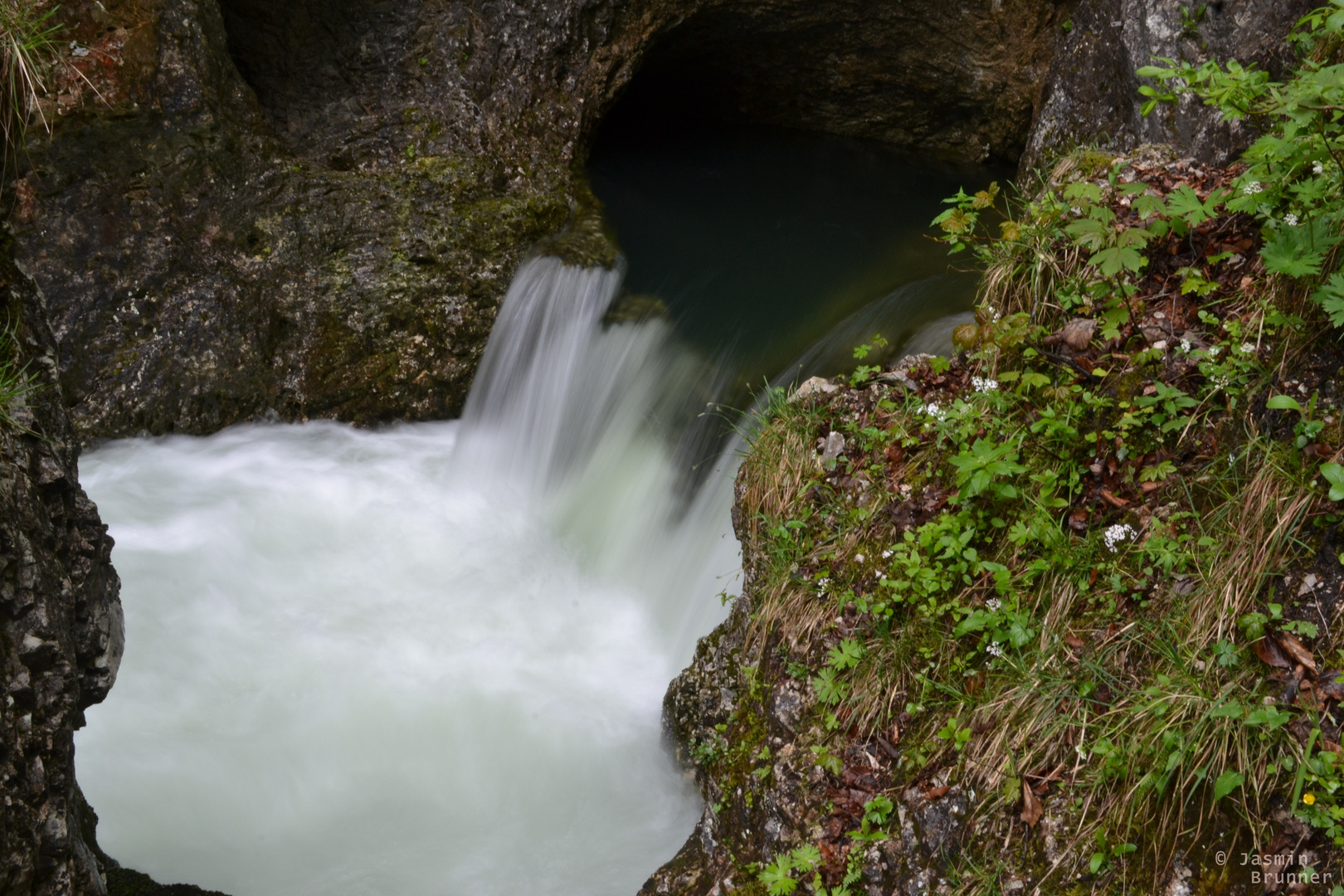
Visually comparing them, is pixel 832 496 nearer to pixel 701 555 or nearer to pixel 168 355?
pixel 701 555

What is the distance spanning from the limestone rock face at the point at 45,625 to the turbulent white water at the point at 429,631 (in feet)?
3.15

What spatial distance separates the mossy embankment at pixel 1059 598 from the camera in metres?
2.53

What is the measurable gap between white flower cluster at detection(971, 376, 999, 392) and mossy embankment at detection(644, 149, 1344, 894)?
0.04ft

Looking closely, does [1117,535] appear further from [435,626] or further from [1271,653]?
[435,626]

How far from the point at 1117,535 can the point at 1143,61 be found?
361 cm

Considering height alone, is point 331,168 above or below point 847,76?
below

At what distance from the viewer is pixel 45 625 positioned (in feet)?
9.18

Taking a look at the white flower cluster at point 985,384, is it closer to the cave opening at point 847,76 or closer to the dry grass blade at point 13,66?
the dry grass blade at point 13,66

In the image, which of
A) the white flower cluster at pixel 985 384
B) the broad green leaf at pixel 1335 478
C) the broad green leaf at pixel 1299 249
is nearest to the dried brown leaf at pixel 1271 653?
the broad green leaf at pixel 1335 478

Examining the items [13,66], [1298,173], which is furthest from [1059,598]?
[13,66]

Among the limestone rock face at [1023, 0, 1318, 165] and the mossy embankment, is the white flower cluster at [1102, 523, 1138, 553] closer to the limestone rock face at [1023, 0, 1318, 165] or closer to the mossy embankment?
the mossy embankment

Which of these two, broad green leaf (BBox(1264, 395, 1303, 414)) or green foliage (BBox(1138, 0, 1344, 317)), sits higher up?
green foliage (BBox(1138, 0, 1344, 317))

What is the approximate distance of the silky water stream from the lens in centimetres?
411

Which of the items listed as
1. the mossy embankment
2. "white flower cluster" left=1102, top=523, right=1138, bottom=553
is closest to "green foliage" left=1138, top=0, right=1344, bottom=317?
the mossy embankment
